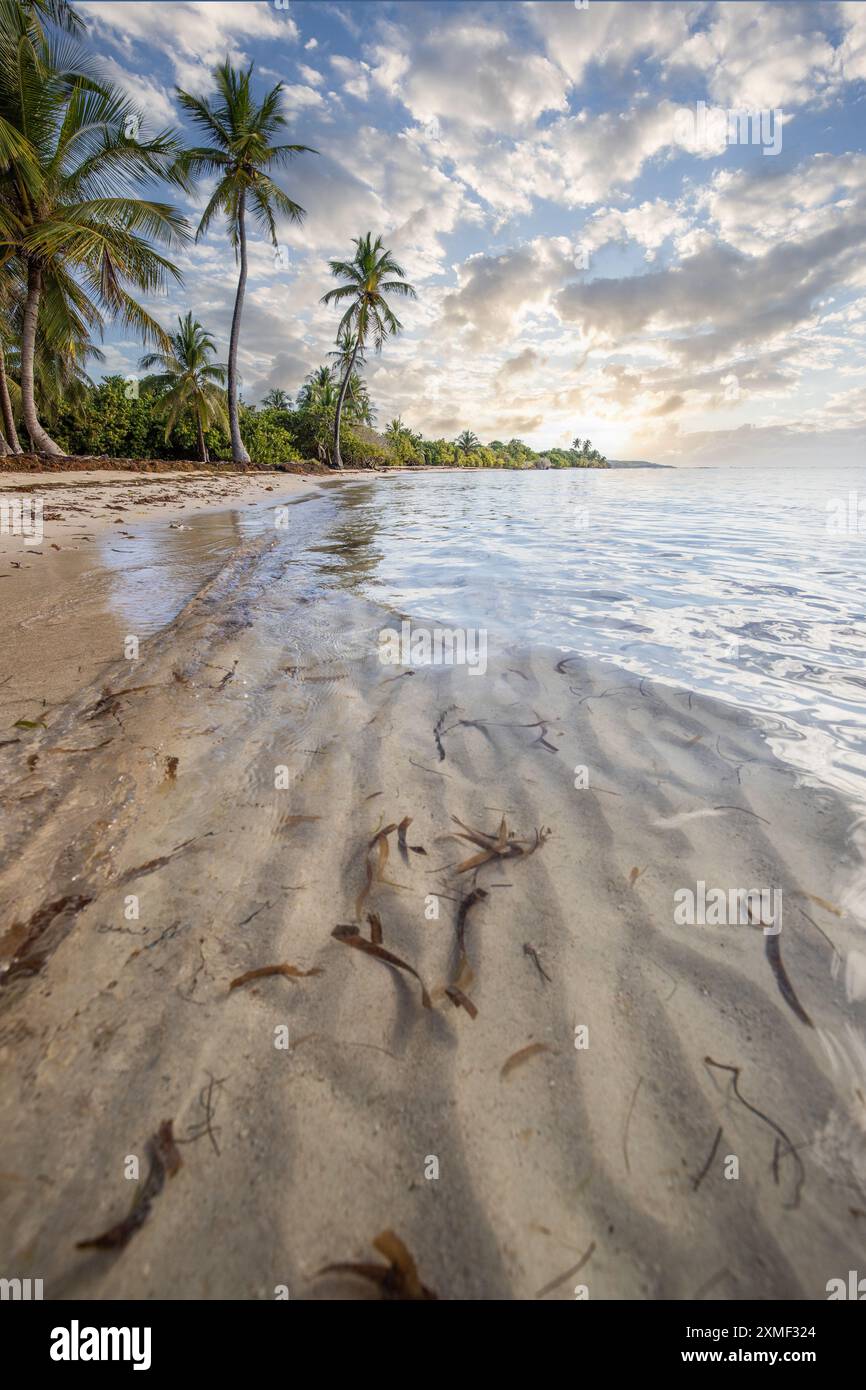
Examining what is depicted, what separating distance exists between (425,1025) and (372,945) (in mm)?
262

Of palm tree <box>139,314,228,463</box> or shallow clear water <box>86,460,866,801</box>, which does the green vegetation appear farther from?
shallow clear water <box>86,460,866,801</box>

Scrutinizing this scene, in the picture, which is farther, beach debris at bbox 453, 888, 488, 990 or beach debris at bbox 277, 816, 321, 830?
beach debris at bbox 277, 816, 321, 830

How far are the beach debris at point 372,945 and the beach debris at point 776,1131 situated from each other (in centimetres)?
68

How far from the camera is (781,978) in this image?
135 centimetres

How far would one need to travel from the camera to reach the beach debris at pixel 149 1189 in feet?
2.93

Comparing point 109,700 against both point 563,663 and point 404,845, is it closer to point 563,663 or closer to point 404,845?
point 404,845

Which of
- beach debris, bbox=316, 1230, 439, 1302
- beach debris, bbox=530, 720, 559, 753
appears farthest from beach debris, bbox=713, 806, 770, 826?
beach debris, bbox=316, 1230, 439, 1302

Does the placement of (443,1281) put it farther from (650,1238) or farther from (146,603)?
(146,603)

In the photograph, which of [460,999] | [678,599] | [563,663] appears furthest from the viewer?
[678,599]

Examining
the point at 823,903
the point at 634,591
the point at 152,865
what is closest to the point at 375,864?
the point at 152,865

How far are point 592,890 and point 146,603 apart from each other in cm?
396

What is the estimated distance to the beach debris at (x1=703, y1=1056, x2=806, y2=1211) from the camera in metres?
0.99

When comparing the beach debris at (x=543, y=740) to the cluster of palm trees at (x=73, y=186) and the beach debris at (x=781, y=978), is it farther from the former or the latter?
the cluster of palm trees at (x=73, y=186)
